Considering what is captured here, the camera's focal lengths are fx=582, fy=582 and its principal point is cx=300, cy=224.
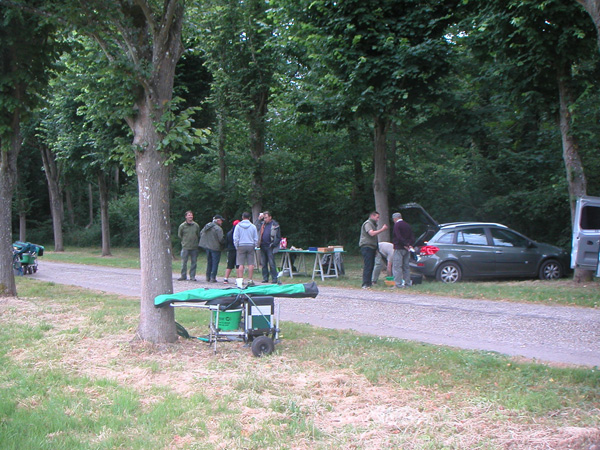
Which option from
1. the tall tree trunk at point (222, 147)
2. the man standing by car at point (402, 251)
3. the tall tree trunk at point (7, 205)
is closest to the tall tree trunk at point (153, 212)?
the tall tree trunk at point (7, 205)

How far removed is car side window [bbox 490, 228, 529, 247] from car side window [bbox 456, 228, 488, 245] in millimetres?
→ 304

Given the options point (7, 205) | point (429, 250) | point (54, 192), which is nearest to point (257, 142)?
point (429, 250)

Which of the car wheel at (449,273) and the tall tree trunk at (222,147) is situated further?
the tall tree trunk at (222,147)

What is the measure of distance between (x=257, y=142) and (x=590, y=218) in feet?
43.6

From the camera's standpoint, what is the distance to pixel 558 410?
5105 millimetres

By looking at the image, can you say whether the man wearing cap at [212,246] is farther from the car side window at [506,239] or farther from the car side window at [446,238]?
the car side window at [506,239]

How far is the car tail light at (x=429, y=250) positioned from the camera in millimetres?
15250

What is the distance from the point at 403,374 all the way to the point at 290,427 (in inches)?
76.2

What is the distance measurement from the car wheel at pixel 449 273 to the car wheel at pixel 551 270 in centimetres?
239

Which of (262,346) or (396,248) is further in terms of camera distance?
(396,248)

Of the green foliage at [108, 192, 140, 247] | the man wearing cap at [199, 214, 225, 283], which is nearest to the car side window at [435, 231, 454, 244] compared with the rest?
the man wearing cap at [199, 214, 225, 283]

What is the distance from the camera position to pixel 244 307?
24.5ft

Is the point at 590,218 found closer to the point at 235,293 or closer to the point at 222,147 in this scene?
the point at 235,293

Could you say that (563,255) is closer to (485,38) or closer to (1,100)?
(485,38)
